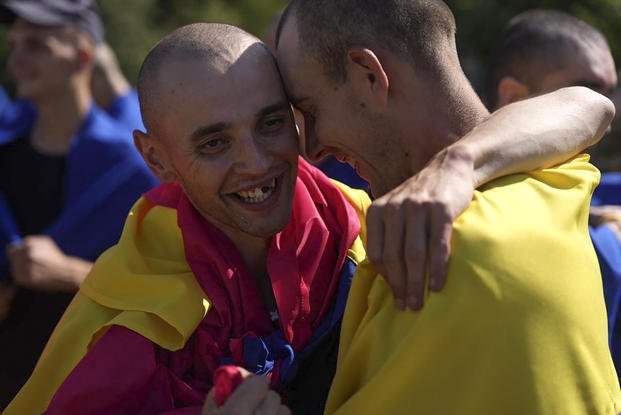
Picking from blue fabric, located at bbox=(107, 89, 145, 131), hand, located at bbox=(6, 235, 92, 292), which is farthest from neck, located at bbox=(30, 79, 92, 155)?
hand, located at bbox=(6, 235, 92, 292)

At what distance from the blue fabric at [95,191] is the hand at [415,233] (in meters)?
2.91

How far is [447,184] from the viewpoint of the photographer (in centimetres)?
213

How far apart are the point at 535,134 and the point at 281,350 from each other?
901 mm

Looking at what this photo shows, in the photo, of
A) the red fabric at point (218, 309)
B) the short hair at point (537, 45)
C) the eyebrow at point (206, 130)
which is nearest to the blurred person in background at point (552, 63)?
the short hair at point (537, 45)

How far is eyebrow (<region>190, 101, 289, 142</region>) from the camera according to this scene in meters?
2.77

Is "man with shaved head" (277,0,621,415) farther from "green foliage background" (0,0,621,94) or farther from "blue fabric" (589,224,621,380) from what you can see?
"green foliage background" (0,0,621,94)

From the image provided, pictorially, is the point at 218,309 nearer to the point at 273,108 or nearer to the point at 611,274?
the point at 273,108

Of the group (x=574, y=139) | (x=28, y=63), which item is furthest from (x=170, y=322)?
(x=28, y=63)

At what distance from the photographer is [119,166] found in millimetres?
4941

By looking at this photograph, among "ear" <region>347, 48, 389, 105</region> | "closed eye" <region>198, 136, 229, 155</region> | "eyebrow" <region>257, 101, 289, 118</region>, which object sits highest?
"ear" <region>347, 48, 389, 105</region>

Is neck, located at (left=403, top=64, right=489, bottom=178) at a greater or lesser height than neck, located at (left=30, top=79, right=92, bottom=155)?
greater

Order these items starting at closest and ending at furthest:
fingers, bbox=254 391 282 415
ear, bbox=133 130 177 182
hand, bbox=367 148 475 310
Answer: hand, bbox=367 148 475 310
fingers, bbox=254 391 282 415
ear, bbox=133 130 177 182

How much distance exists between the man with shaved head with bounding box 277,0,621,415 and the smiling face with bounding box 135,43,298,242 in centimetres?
30

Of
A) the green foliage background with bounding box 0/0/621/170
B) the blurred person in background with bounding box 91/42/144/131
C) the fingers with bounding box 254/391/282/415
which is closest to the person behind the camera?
the fingers with bounding box 254/391/282/415
